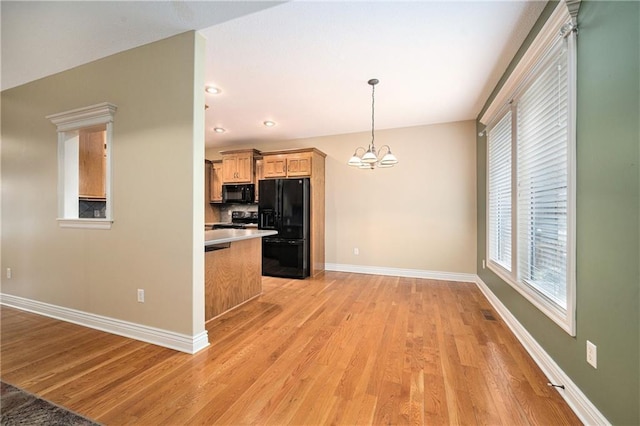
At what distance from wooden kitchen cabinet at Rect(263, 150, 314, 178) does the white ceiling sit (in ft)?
3.95

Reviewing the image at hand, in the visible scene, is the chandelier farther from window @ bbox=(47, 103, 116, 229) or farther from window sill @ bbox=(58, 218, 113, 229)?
window sill @ bbox=(58, 218, 113, 229)

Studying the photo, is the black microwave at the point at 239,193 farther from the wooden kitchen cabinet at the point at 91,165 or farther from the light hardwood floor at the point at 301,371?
the light hardwood floor at the point at 301,371

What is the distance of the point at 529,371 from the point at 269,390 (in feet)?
6.02

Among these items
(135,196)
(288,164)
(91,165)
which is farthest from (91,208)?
(288,164)

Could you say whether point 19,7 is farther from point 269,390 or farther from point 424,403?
point 424,403

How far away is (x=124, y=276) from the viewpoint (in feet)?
8.05

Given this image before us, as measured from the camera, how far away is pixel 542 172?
206 centimetres

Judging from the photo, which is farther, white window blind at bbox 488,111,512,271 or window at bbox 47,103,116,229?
white window blind at bbox 488,111,512,271

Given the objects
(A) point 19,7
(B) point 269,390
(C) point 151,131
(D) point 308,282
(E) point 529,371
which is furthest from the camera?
(D) point 308,282

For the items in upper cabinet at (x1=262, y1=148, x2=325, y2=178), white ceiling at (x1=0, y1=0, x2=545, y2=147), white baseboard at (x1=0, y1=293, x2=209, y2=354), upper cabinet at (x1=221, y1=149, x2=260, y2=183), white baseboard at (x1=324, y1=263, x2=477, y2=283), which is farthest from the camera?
upper cabinet at (x1=221, y1=149, x2=260, y2=183)

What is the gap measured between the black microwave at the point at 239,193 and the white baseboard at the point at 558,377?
14.9ft

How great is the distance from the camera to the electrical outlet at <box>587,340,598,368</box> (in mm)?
1384

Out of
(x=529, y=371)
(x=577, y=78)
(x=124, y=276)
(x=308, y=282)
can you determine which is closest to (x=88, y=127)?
(x=124, y=276)

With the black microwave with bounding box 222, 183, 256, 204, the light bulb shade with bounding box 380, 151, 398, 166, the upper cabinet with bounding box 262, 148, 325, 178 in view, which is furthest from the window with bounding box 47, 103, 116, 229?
the light bulb shade with bounding box 380, 151, 398, 166
